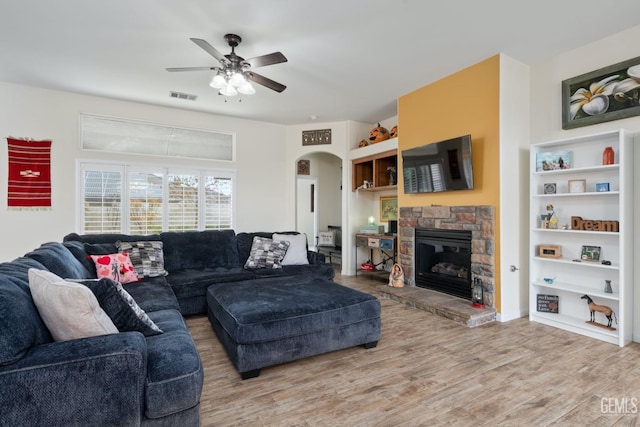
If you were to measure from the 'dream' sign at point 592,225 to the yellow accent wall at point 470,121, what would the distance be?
0.70 meters

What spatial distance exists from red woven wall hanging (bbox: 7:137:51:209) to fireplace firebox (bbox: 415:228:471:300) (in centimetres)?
536

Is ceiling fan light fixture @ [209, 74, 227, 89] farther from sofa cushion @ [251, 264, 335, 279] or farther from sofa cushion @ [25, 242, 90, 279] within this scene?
sofa cushion @ [251, 264, 335, 279]

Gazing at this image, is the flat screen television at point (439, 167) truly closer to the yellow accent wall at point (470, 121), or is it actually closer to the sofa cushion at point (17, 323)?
the yellow accent wall at point (470, 121)

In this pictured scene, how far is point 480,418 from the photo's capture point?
1.85m

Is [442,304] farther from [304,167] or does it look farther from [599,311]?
[304,167]

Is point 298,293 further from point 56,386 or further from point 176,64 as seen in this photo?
point 176,64

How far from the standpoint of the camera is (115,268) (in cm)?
334

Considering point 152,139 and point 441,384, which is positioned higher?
point 152,139

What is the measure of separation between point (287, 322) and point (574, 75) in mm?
3940

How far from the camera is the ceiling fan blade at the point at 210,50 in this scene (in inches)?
101

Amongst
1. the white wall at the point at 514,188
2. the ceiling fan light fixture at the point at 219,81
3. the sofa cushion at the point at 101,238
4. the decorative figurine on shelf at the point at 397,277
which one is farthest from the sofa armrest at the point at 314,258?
the ceiling fan light fixture at the point at 219,81

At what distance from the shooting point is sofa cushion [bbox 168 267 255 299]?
140 inches

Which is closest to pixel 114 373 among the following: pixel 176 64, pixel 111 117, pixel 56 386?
pixel 56 386

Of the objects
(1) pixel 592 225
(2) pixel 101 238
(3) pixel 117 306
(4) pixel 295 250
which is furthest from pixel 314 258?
(1) pixel 592 225
